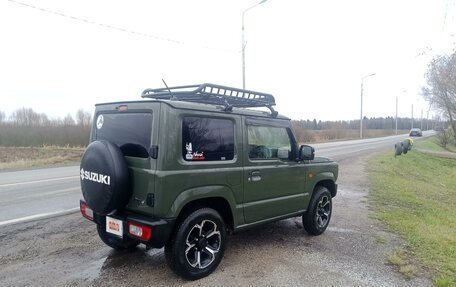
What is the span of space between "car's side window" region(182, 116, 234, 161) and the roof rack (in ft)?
0.85

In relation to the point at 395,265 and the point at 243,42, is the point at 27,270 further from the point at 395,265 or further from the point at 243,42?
the point at 243,42

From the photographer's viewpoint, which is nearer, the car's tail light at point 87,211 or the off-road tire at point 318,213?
the car's tail light at point 87,211

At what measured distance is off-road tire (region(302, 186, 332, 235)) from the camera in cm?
526

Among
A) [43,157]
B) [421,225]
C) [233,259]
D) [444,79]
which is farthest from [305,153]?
[43,157]

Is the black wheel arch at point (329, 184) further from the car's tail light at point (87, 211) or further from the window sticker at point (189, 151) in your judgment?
the car's tail light at point (87, 211)

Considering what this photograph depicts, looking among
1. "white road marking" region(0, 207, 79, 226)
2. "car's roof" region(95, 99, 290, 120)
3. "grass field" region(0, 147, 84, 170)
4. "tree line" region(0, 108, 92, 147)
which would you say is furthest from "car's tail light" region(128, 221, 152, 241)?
"tree line" region(0, 108, 92, 147)

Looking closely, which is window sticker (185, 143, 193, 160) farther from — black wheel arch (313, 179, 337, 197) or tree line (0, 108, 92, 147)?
tree line (0, 108, 92, 147)

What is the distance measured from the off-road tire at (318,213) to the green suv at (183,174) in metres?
0.80

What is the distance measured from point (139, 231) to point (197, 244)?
66 centimetres

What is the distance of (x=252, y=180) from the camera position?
4.25m

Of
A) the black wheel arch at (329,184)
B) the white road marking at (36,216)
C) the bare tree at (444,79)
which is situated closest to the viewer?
the black wheel arch at (329,184)

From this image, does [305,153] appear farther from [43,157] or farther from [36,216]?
[43,157]

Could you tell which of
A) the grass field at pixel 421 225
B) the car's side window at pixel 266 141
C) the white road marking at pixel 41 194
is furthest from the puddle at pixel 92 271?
the white road marking at pixel 41 194

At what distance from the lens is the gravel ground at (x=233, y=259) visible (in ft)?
12.2
